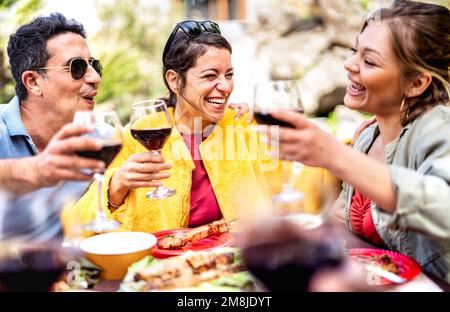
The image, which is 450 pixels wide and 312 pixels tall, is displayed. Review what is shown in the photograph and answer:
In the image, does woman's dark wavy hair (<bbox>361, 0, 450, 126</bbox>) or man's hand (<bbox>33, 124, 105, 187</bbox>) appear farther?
woman's dark wavy hair (<bbox>361, 0, 450, 126</bbox>)

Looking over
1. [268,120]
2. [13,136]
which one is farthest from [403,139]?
[13,136]

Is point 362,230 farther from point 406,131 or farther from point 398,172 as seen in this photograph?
point 398,172

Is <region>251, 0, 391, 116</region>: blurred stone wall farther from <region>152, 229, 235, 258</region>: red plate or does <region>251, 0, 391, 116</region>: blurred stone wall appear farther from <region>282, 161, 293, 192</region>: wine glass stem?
<region>282, 161, 293, 192</region>: wine glass stem

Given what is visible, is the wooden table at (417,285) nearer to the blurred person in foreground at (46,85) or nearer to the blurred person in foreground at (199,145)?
the blurred person in foreground at (46,85)

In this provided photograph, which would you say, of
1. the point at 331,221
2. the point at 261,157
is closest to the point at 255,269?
the point at 331,221

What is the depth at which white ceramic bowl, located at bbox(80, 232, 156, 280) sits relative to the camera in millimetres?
1464

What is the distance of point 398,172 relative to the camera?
140 cm

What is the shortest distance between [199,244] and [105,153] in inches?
20.7

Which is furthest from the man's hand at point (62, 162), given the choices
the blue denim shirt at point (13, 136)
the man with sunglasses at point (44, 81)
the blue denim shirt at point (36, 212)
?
the blue denim shirt at point (13, 136)

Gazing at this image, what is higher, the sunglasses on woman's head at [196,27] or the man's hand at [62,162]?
the sunglasses on woman's head at [196,27]

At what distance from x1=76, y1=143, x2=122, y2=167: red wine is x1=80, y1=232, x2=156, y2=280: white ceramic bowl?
11.1 inches

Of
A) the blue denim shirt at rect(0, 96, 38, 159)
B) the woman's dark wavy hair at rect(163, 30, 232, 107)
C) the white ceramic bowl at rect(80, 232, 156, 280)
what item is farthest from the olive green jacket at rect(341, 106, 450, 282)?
the blue denim shirt at rect(0, 96, 38, 159)

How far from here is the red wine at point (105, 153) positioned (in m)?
1.31

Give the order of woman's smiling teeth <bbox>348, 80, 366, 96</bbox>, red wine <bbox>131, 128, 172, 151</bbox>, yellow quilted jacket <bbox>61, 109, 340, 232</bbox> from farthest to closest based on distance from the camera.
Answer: yellow quilted jacket <bbox>61, 109, 340, 232</bbox> < woman's smiling teeth <bbox>348, 80, 366, 96</bbox> < red wine <bbox>131, 128, 172, 151</bbox>
